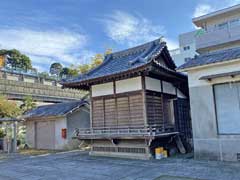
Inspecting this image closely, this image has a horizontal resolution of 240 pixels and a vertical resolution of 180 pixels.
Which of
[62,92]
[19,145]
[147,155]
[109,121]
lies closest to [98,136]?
[109,121]

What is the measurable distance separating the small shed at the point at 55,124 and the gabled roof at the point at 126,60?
198 inches

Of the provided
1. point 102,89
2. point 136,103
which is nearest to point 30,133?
point 102,89

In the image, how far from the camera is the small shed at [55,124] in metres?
16.9

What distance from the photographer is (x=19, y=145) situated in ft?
60.8

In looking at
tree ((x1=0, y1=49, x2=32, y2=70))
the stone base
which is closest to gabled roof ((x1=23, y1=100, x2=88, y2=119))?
the stone base

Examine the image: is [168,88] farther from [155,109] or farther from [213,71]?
[213,71]

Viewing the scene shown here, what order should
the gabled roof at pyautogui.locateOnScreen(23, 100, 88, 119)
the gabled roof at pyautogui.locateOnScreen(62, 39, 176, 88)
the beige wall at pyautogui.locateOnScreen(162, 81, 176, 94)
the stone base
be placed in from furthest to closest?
the gabled roof at pyautogui.locateOnScreen(23, 100, 88, 119) → the beige wall at pyautogui.locateOnScreen(162, 81, 176, 94) → the gabled roof at pyautogui.locateOnScreen(62, 39, 176, 88) → the stone base

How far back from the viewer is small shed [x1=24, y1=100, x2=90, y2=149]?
16859 mm

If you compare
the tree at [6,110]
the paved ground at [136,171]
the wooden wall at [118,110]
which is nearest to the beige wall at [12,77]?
the tree at [6,110]

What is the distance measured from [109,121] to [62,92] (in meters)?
25.0

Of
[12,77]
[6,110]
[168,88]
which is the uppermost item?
[12,77]

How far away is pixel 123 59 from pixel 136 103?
11.2ft

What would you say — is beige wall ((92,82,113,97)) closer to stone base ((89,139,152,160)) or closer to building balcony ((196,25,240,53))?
stone base ((89,139,152,160))

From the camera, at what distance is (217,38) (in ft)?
43.5
